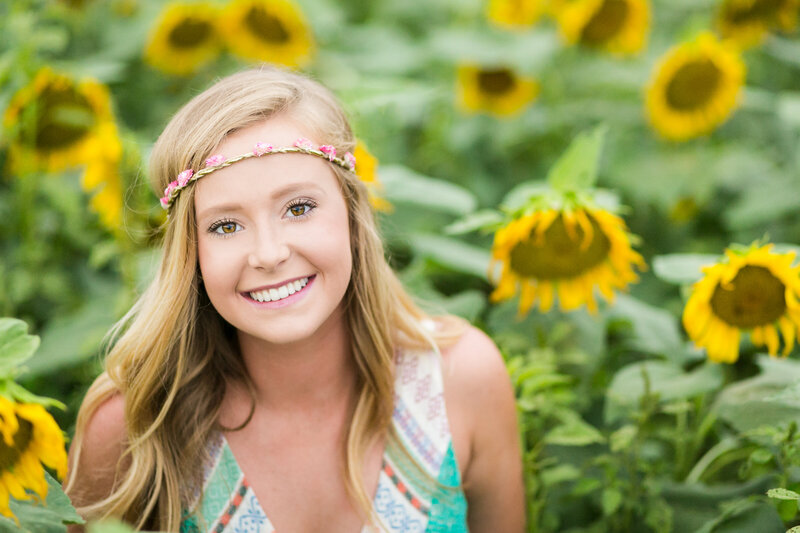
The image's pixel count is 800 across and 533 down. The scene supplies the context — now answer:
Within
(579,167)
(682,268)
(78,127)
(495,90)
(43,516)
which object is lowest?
(43,516)

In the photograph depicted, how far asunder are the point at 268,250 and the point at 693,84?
167 cm

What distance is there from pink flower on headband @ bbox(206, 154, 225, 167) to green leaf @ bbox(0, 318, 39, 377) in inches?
13.9

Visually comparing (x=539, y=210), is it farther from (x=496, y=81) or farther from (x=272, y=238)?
(x=496, y=81)

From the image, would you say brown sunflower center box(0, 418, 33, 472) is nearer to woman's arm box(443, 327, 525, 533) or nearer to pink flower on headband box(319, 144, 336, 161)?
pink flower on headband box(319, 144, 336, 161)

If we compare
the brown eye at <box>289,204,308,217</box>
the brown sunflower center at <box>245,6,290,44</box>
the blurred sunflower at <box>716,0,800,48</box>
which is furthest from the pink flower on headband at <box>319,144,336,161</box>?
the blurred sunflower at <box>716,0,800,48</box>

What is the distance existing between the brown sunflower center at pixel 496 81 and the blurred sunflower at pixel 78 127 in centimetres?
126

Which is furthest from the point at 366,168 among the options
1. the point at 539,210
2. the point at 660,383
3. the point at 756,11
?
the point at 756,11

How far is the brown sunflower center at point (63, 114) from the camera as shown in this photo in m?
1.96

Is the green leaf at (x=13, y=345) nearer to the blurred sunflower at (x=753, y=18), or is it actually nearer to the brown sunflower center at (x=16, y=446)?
A: the brown sunflower center at (x=16, y=446)

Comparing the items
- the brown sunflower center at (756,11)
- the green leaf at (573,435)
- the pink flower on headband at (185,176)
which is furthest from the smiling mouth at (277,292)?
the brown sunflower center at (756,11)

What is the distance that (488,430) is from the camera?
4.99ft

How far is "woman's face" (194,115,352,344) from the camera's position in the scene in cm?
122

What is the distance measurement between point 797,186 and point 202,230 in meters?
1.84

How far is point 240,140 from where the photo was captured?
124cm
